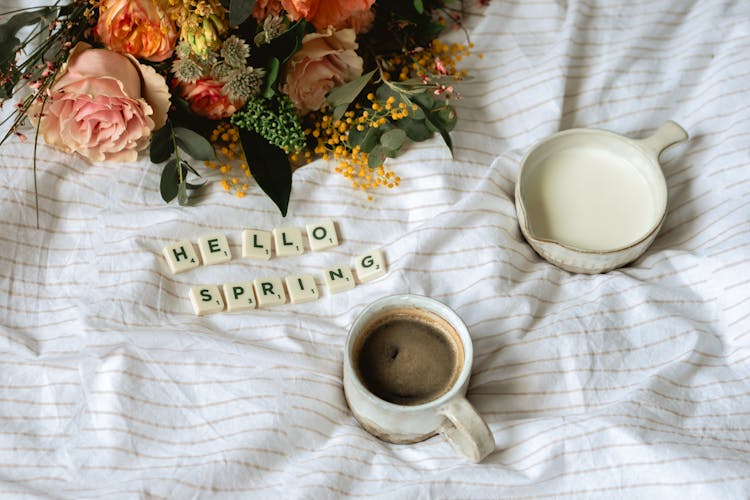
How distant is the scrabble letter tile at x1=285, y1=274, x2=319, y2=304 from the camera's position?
0.97 m

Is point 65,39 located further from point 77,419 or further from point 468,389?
point 468,389

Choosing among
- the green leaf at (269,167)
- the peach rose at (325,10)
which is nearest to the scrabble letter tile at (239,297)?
the green leaf at (269,167)

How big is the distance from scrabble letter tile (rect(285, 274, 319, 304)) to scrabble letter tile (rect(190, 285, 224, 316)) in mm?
87

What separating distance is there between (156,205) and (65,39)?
0.24 meters

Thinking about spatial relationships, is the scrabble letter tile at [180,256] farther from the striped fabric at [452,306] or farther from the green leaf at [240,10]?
the green leaf at [240,10]

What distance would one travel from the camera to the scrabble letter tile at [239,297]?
3.15ft

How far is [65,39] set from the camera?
3.25 ft

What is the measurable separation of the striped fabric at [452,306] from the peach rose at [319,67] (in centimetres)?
10

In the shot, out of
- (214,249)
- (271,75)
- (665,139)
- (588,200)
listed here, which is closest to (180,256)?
(214,249)

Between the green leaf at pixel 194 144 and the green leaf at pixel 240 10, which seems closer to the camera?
the green leaf at pixel 240 10

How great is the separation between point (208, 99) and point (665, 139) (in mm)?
600

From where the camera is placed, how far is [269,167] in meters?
1.00

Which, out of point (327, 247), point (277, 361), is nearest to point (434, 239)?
point (327, 247)

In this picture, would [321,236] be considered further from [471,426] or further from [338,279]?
[471,426]
